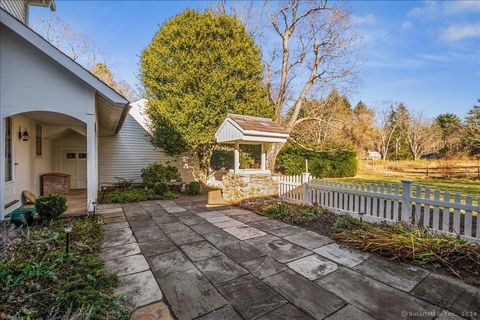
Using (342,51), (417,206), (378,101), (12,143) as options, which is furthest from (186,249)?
(378,101)

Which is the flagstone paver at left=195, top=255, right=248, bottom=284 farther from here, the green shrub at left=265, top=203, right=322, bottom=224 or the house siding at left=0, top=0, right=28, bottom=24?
the house siding at left=0, top=0, right=28, bottom=24

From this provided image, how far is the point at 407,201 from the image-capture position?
4.80m

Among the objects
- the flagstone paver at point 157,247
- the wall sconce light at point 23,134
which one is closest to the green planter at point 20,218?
the wall sconce light at point 23,134

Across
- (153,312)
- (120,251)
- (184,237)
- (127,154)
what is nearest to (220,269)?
(153,312)

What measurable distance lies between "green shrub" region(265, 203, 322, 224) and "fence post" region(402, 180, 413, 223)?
6.02ft

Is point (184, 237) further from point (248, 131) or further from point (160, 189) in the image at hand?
point (160, 189)

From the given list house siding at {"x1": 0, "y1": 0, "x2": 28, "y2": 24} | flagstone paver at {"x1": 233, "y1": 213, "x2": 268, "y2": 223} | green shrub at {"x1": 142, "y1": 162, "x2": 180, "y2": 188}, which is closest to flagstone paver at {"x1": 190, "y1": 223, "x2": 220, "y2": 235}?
flagstone paver at {"x1": 233, "y1": 213, "x2": 268, "y2": 223}

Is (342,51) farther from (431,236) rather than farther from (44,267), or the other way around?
(44,267)

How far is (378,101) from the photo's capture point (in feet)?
118

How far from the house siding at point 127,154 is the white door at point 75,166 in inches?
32.5

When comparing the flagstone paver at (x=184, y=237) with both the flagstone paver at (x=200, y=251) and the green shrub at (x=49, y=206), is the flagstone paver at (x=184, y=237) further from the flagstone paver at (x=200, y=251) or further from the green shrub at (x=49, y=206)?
the green shrub at (x=49, y=206)

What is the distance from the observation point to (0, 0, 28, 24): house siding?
21.7 feet

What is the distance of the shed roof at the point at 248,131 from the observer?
25.1 ft

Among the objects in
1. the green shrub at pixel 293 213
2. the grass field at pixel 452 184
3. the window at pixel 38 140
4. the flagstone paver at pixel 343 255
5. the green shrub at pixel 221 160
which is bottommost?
the flagstone paver at pixel 343 255
